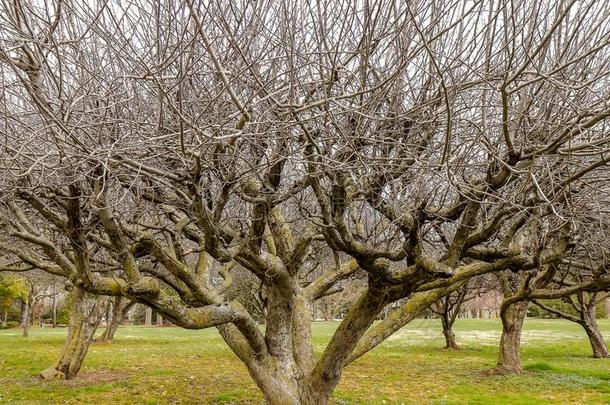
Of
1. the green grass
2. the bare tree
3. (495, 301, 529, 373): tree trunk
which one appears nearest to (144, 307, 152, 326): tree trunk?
the green grass

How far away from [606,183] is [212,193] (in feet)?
14.8

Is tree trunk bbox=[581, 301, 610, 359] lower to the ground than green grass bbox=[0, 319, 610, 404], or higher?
higher

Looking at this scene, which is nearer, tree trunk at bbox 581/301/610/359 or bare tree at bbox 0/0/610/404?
bare tree at bbox 0/0/610/404

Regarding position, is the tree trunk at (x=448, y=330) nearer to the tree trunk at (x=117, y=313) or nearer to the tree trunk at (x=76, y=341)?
the tree trunk at (x=117, y=313)

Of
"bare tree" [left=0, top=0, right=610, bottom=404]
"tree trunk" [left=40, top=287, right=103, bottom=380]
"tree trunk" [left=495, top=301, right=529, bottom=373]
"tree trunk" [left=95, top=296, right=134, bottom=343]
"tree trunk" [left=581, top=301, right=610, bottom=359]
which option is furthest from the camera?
"tree trunk" [left=95, top=296, right=134, bottom=343]

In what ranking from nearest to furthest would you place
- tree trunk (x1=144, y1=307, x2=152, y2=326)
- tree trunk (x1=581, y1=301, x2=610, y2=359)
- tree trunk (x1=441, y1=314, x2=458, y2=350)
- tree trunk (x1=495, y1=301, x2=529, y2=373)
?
tree trunk (x1=495, y1=301, x2=529, y2=373)
tree trunk (x1=581, y1=301, x2=610, y2=359)
tree trunk (x1=441, y1=314, x2=458, y2=350)
tree trunk (x1=144, y1=307, x2=152, y2=326)

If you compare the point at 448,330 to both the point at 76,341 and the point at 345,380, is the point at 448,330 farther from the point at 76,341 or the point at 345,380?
the point at 76,341

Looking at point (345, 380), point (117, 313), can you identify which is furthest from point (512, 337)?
point (117, 313)

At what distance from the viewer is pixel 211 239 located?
17.7 ft

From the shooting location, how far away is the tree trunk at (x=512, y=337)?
1408 cm

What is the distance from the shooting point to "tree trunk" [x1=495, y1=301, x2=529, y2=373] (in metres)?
14.1

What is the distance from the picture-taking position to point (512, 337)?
46.6ft

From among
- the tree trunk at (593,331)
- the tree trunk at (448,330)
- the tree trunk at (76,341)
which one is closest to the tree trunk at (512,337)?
the tree trunk at (593,331)

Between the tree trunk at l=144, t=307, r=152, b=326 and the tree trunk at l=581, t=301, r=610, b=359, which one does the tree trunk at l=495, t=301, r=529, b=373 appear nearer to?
the tree trunk at l=581, t=301, r=610, b=359
